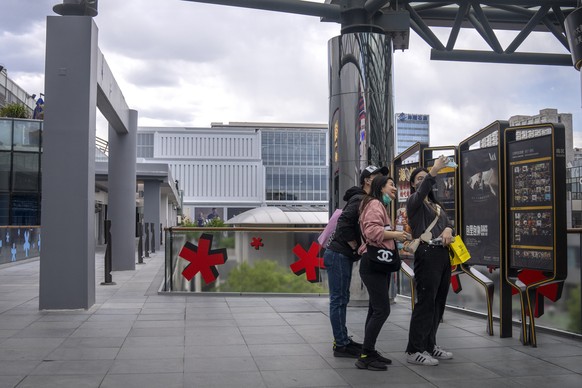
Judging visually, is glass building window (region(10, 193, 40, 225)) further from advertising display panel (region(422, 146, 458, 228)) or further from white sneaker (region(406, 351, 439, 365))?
white sneaker (region(406, 351, 439, 365))

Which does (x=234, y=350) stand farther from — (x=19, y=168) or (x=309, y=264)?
(x=19, y=168)

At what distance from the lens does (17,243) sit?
21766 millimetres

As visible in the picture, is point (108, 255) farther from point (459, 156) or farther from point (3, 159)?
point (3, 159)

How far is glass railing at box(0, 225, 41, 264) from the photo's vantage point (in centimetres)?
2030

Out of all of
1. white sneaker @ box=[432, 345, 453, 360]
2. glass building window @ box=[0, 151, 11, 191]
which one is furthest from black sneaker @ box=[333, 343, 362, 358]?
glass building window @ box=[0, 151, 11, 191]

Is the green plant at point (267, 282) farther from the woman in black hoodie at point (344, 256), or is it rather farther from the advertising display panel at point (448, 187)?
the woman in black hoodie at point (344, 256)

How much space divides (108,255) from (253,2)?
665 cm

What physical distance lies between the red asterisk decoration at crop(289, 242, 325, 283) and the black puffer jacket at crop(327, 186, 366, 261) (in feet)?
18.3

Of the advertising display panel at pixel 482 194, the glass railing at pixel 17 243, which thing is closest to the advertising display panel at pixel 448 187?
the advertising display panel at pixel 482 194

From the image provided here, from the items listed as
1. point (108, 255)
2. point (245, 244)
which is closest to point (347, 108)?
point (245, 244)

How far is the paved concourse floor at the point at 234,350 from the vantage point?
5637mm

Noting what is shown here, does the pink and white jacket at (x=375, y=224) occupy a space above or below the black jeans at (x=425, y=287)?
above

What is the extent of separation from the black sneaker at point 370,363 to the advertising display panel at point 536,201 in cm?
216

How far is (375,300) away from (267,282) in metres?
6.22
